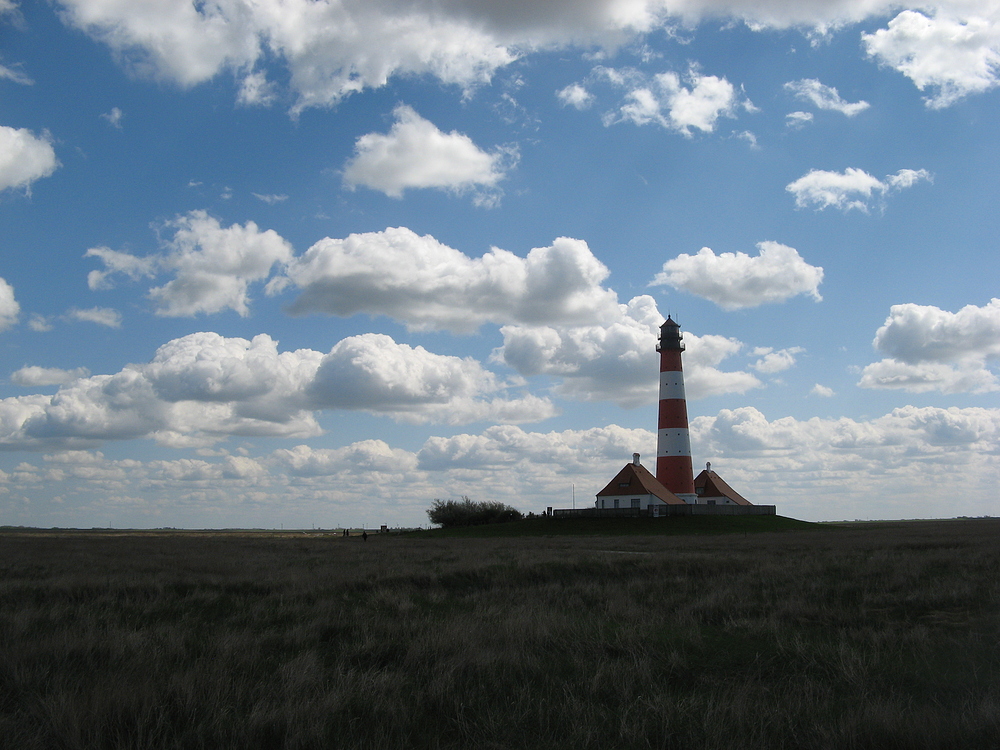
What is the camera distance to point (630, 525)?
58.2 metres

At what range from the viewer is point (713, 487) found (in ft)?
258

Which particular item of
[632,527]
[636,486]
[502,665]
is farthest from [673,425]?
[502,665]

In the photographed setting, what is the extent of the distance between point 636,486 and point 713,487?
60.9ft

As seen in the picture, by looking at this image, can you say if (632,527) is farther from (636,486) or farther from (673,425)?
(673,425)

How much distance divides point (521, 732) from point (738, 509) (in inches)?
2580

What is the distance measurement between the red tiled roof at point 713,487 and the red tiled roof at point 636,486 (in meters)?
13.4

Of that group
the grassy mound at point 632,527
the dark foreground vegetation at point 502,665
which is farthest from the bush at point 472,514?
the dark foreground vegetation at point 502,665

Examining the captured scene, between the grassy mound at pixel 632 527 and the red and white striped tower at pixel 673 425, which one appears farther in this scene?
the red and white striped tower at pixel 673 425

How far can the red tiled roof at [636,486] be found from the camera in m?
63.8

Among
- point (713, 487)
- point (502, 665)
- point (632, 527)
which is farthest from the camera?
point (713, 487)

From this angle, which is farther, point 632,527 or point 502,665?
point 632,527

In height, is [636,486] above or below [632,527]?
above

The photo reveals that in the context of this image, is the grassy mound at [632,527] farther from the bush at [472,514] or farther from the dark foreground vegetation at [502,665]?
the dark foreground vegetation at [502,665]

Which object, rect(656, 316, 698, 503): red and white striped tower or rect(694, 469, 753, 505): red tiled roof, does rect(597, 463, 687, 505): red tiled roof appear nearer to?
rect(656, 316, 698, 503): red and white striped tower
